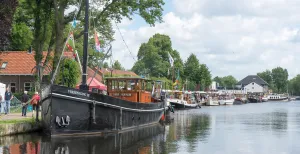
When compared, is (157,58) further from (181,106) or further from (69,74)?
(69,74)

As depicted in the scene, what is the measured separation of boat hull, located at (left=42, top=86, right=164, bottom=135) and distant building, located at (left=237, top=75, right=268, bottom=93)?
167m

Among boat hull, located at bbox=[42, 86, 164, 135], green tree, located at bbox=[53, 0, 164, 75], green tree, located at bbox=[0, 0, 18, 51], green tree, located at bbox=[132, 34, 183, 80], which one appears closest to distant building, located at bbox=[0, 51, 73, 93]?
green tree, located at bbox=[53, 0, 164, 75]

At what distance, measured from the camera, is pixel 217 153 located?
1938 cm

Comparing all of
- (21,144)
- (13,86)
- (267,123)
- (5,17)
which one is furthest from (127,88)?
(13,86)

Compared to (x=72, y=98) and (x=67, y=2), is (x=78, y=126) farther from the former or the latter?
(x=67, y=2)

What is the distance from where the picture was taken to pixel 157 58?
88000 millimetres

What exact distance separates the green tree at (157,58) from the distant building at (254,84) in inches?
4031

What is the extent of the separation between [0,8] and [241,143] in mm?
13590

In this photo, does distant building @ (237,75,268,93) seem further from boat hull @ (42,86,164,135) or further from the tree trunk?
boat hull @ (42,86,164,135)

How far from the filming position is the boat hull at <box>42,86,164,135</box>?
21.9m

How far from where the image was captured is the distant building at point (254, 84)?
189500 mm

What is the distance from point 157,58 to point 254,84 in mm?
111801

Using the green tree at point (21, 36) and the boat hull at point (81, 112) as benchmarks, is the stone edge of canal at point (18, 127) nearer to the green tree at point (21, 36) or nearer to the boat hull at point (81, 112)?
the boat hull at point (81, 112)

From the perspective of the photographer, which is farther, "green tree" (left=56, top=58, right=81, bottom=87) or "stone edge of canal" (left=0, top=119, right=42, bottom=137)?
"green tree" (left=56, top=58, right=81, bottom=87)
